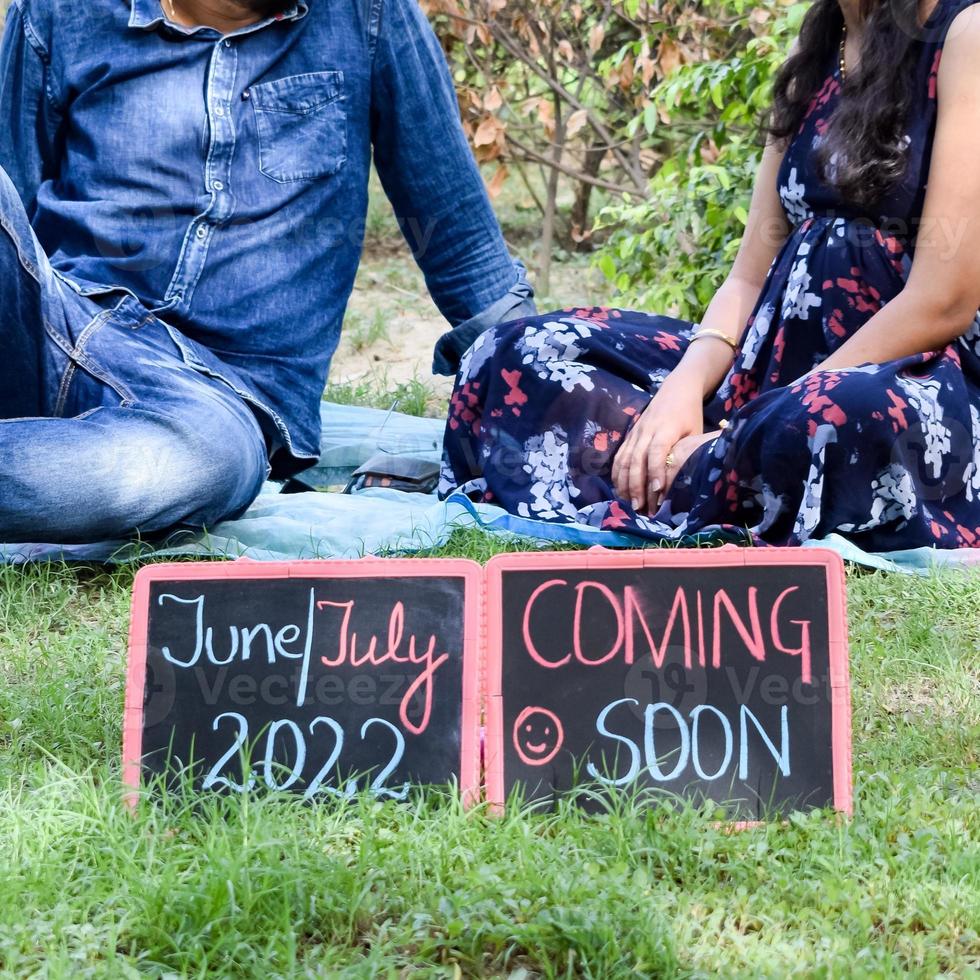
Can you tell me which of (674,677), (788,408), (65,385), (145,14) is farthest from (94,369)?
(674,677)

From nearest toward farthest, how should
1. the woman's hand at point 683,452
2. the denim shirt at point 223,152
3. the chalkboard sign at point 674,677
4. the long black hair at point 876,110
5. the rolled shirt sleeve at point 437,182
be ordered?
the chalkboard sign at point 674,677, the long black hair at point 876,110, the woman's hand at point 683,452, the denim shirt at point 223,152, the rolled shirt sleeve at point 437,182

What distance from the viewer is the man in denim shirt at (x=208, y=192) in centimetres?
276

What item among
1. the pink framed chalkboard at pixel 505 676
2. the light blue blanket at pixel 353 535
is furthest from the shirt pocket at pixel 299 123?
the pink framed chalkboard at pixel 505 676

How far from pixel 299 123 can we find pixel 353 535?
0.90m

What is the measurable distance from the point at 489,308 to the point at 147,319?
2.60 ft

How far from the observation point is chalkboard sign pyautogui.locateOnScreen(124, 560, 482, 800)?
172cm

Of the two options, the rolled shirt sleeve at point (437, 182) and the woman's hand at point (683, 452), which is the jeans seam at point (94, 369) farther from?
the woman's hand at point (683, 452)

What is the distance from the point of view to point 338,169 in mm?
3064

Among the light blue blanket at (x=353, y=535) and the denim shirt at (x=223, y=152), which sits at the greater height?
the denim shirt at (x=223, y=152)

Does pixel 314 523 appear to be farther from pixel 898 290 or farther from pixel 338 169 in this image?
pixel 898 290

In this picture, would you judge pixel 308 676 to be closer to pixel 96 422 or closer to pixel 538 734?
pixel 538 734

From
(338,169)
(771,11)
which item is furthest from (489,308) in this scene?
(771,11)

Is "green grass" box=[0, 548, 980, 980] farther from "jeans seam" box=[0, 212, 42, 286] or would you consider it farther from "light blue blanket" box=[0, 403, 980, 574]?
"jeans seam" box=[0, 212, 42, 286]

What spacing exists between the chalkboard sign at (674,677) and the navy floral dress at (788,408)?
2.95 feet
